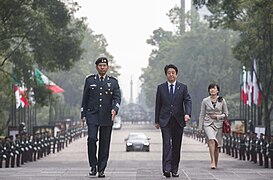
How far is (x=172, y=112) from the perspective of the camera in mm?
12648

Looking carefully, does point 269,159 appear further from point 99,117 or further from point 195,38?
point 195,38

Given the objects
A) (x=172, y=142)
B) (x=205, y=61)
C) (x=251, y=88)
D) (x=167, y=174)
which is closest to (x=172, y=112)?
(x=172, y=142)

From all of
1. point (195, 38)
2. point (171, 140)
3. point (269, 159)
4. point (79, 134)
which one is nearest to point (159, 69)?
point (195, 38)

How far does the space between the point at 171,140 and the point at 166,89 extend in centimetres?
86

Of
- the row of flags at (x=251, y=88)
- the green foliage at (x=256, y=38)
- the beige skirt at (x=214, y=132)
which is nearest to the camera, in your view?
the beige skirt at (x=214, y=132)

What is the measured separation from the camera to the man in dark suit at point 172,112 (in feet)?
41.4

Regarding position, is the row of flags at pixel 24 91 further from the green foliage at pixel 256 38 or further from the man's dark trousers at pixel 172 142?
the man's dark trousers at pixel 172 142

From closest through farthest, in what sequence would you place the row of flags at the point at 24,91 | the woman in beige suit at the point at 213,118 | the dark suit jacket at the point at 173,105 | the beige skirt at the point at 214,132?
1. the dark suit jacket at the point at 173,105
2. the woman in beige suit at the point at 213,118
3. the beige skirt at the point at 214,132
4. the row of flags at the point at 24,91

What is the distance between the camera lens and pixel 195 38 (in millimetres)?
105500

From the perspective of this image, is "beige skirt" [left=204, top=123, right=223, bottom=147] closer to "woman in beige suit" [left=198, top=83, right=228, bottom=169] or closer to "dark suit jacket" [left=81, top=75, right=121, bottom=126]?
"woman in beige suit" [left=198, top=83, right=228, bottom=169]

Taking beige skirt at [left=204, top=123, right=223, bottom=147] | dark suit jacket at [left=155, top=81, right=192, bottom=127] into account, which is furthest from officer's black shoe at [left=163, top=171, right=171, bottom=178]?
beige skirt at [left=204, top=123, right=223, bottom=147]

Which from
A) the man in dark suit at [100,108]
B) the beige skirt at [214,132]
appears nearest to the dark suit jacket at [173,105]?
the man in dark suit at [100,108]

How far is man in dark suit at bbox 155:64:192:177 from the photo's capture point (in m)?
12.6

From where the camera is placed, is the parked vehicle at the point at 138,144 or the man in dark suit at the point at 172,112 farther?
the parked vehicle at the point at 138,144
